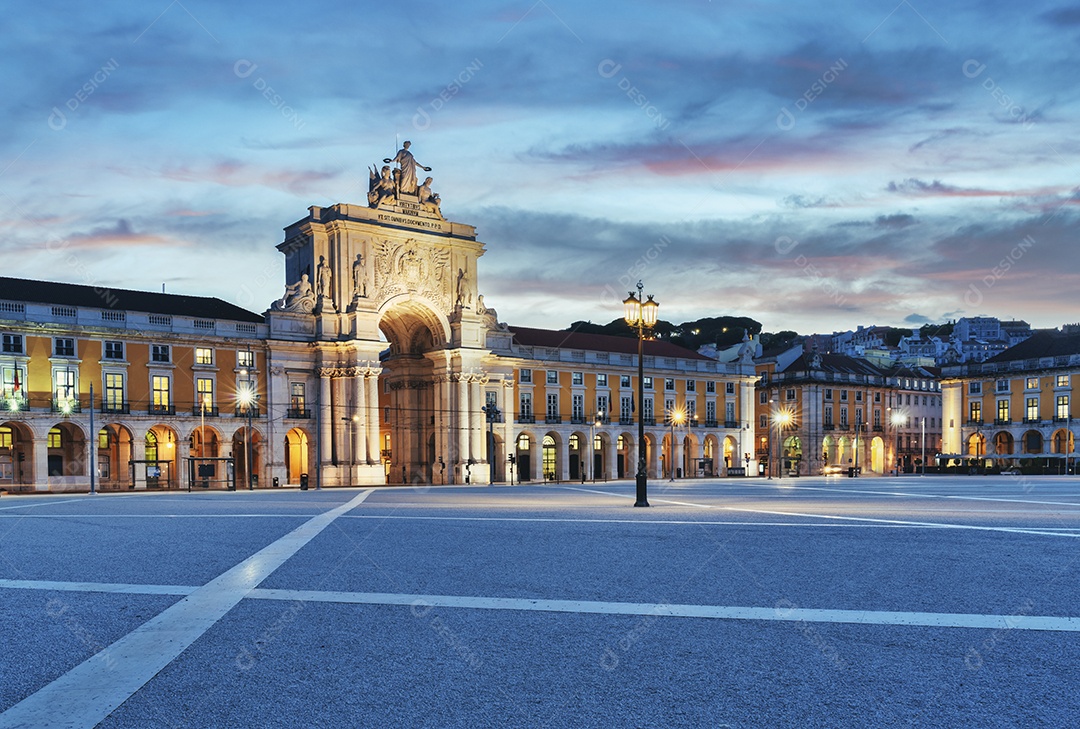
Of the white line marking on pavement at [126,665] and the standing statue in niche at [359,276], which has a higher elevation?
the standing statue in niche at [359,276]

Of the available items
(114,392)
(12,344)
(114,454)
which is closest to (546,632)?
(12,344)

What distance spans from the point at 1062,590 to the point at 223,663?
9.25 metres

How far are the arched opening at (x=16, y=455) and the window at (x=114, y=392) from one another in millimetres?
4903

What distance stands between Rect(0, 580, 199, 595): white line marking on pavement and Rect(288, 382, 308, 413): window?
56.4 metres

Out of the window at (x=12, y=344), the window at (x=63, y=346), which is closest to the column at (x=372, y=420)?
the window at (x=63, y=346)

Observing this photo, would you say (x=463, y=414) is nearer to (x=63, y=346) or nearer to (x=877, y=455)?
(x=63, y=346)

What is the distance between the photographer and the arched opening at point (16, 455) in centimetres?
5694

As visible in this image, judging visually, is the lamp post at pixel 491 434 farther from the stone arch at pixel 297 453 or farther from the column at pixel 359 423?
the stone arch at pixel 297 453

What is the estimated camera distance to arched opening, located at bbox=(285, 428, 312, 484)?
226 ft

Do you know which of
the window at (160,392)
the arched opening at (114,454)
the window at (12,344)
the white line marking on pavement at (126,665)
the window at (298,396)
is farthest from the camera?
the window at (298,396)

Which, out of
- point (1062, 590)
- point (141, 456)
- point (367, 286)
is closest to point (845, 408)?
point (367, 286)

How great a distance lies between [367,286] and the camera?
230 feet

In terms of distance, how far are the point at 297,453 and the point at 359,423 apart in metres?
6.64

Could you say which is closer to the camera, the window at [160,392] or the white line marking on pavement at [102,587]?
the white line marking on pavement at [102,587]
